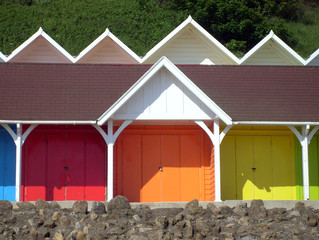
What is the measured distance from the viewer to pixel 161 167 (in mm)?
22000

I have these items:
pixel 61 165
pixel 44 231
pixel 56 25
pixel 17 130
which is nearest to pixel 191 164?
pixel 61 165

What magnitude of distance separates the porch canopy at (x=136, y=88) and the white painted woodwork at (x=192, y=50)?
4920mm

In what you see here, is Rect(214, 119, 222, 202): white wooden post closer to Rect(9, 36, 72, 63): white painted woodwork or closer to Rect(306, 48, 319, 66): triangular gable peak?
Rect(306, 48, 319, 66): triangular gable peak

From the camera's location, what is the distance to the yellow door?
21969 mm

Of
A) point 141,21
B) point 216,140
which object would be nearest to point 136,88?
point 216,140

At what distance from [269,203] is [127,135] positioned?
17.9 ft

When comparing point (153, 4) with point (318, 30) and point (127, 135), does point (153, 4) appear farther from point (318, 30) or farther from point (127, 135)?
point (127, 135)

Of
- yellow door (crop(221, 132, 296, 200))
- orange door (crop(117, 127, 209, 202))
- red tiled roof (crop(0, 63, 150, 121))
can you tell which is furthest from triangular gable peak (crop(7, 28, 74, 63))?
yellow door (crop(221, 132, 296, 200))

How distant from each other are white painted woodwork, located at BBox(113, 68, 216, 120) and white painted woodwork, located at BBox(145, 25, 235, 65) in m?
7.20

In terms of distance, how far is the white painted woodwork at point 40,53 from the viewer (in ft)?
88.4

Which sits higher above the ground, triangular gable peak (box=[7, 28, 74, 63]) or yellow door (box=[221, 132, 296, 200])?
triangular gable peak (box=[7, 28, 74, 63])

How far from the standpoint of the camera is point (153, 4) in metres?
48.6

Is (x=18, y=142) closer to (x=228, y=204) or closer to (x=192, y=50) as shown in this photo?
(x=228, y=204)

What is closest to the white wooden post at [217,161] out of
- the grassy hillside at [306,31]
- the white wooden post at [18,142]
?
the white wooden post at [18,142]
